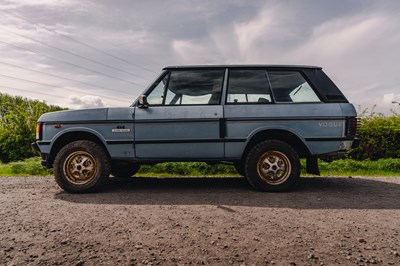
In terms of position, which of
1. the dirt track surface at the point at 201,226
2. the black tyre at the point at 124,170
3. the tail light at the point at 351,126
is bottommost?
the dirt track surface at the point at 201,226

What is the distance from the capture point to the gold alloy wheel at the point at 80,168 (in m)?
4.43

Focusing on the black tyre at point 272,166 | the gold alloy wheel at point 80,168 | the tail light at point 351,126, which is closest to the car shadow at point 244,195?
the black tyre at point 272,166

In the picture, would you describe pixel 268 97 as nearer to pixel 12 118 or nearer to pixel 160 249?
pixel 160 249

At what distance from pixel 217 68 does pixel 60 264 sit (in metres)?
3.60

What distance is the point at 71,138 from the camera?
183 inches

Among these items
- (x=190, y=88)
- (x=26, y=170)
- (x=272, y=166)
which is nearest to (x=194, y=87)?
(x=190, y=88)

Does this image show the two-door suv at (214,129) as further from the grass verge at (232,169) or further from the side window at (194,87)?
the grass verge at (232,169)

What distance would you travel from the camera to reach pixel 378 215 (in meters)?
3.23

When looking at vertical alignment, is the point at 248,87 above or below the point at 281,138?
above

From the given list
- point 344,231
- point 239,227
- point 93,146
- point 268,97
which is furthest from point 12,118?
point 344,231

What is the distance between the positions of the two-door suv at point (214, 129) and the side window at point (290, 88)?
16 mm

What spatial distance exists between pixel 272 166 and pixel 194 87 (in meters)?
1.80

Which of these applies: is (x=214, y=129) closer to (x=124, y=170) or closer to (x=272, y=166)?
(x=272, y=166)

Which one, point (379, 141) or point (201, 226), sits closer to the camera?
point (201, 226)
